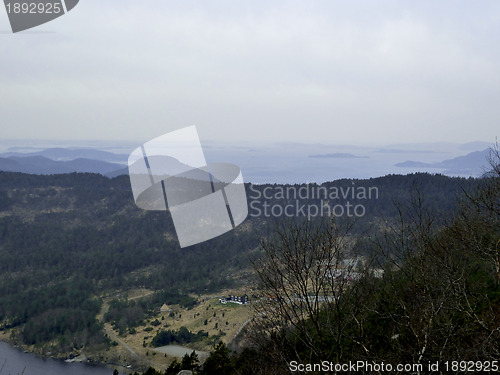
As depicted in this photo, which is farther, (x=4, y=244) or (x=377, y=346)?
(x=4, y=244)

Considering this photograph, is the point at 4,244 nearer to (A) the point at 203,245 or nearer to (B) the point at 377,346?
(A) the point at 203,245

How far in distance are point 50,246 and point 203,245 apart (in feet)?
115

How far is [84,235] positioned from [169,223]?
67.2 feet

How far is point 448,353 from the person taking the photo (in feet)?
20.0

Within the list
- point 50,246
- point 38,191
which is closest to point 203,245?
point 50,246

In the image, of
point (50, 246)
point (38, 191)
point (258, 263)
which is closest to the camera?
point (258, 263)

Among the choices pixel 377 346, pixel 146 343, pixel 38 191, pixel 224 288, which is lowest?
pixel 224 288

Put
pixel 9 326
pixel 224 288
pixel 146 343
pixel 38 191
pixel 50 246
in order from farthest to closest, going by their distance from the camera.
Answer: pixel 38 191 < pixel 50 246 < pixel 224 288 < pixel 9 326 < pixel 146 343

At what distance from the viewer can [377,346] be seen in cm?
949

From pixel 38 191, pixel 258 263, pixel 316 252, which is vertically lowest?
pixel 38 191

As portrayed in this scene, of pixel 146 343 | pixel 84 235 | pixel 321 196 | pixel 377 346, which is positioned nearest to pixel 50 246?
pixel 84 235

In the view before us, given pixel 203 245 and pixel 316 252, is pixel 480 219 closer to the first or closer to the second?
pixel 316 252

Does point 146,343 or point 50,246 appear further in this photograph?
point 50,246

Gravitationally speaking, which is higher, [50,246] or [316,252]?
[316,252]
